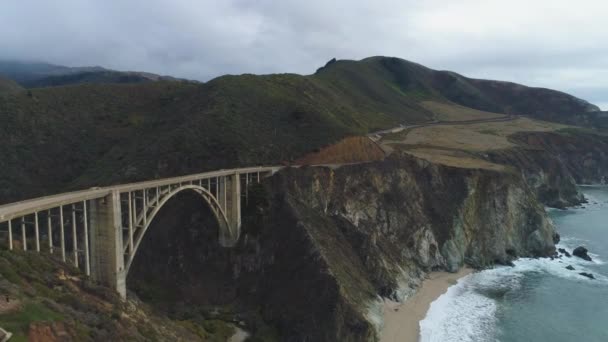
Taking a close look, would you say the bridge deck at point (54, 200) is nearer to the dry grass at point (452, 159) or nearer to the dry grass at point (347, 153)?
the dry grass at point (347, 153)

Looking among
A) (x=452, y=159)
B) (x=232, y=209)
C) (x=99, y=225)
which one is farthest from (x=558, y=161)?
(x=99, y=225)

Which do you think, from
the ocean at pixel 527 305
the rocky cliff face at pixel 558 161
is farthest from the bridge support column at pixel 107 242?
the rocky cliff face at pixel 558 161

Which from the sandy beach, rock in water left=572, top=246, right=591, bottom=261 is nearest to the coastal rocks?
the sandy beach

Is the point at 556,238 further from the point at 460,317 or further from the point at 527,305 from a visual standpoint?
the point at 460,317

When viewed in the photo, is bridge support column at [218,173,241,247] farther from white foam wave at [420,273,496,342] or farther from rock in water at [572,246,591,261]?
rock in water at [572,246,591,261]

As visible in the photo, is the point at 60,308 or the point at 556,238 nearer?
the point at 60,308

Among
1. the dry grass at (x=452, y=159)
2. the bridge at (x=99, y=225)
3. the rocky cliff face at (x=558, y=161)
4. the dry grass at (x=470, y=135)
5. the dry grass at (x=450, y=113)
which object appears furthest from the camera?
the dry grass at (x=450, y=113)
